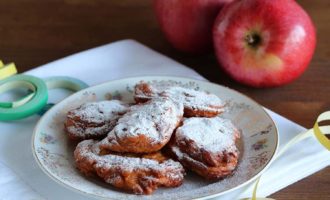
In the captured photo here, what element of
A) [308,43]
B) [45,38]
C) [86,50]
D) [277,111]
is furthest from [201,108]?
[45,38]

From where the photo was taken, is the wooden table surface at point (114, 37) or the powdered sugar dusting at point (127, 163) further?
the wooden table surface at point (114, 37)

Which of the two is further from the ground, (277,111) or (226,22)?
(226,22)

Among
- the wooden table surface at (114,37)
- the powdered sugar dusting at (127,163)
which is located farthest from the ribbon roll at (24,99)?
the powdered sugar dusting at (127,163)

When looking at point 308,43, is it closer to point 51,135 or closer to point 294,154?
point 294,154

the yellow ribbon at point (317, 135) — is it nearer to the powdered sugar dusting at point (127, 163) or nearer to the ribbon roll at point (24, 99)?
the powdered sugar dusting at point (127, 163)

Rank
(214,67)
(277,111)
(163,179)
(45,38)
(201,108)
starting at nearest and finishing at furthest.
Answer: (163,179)
(201,108)
(277,111)
(214,67)
(45,38)

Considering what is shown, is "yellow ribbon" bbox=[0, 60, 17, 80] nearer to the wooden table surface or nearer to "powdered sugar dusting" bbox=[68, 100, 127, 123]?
the wooden table surface
